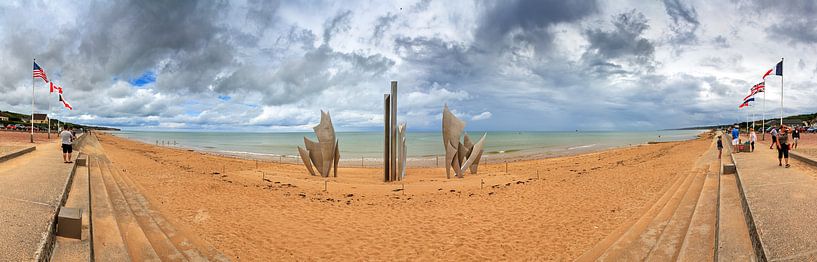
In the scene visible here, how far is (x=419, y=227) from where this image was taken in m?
8.03

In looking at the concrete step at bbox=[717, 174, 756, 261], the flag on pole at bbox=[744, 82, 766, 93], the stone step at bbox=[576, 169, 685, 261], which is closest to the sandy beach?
the stone step at bbox=[576, 169, 685, 261]

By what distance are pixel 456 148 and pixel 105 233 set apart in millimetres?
11662

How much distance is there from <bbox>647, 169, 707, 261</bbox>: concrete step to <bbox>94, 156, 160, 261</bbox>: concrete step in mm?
Result: 7315

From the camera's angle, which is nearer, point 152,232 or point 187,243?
point 187,243

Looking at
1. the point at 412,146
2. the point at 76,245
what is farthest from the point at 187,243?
the point at 412,146

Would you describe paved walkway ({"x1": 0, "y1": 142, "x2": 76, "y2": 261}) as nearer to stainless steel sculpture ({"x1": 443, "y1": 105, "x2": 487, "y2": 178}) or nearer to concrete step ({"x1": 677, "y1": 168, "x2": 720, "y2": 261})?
concrete step ({"x1": 677, "y1": 168, "x2": 720, "y2": 261})

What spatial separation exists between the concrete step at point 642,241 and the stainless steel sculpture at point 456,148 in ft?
26.0

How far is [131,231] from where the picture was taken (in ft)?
22.3

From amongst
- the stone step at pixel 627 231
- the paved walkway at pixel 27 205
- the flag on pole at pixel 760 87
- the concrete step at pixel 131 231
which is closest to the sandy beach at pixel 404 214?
the stone step at pixel 627 231

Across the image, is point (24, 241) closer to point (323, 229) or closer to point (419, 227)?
point (323, 229)

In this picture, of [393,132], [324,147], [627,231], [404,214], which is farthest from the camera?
[324,147]

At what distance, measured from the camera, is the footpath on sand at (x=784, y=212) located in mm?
4789

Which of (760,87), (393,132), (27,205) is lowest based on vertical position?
(27,205)

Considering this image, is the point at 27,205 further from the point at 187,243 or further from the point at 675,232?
the point at 675,232
